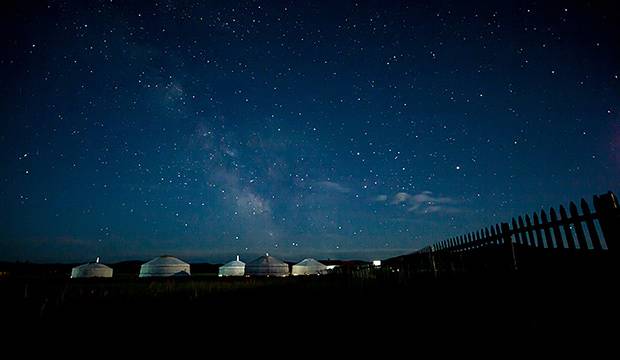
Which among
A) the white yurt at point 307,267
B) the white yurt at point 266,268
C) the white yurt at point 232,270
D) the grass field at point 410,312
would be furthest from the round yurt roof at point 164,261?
the grass field at point 410,312

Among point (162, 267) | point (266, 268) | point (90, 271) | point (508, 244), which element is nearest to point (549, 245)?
point (508, 244)

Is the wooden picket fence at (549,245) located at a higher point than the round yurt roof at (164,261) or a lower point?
lower

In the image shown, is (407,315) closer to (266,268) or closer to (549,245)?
(549,245)

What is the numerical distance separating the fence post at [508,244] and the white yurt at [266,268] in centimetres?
4198

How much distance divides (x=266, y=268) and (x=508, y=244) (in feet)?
141

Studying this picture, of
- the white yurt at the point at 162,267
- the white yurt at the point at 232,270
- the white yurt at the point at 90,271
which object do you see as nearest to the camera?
the white yurt at the point at 90,271

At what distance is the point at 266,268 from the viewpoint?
149 feet

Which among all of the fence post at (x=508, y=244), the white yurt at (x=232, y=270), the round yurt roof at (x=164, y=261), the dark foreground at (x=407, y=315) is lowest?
the dark foreground at (x=407, y=315)

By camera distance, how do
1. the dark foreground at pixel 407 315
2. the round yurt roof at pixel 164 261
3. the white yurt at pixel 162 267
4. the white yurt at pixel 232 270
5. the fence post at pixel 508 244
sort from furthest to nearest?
the white yurt at pixel 232 270
the round yurt roof at pixel 164 261
the white yurt at pixel 162 267
the fence post at pixel 508 244
the dark foreground at pixel 407 315

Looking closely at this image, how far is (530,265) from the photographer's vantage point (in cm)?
445

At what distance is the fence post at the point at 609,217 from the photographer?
128 inches

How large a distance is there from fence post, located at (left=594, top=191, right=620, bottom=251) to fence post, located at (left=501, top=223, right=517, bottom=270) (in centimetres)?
162

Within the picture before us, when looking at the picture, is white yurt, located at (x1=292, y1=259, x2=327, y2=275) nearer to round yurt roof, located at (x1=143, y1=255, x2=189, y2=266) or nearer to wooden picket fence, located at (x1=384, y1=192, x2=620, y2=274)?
round yurt roof, located at (x1=143, y1=255, x2=189, y2=266)

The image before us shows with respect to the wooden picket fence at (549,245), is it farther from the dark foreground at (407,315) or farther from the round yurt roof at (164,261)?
the round yurt roof at (164,261)
